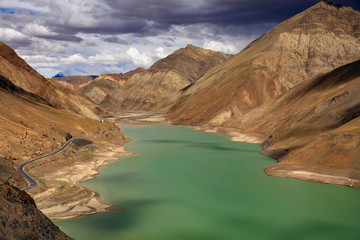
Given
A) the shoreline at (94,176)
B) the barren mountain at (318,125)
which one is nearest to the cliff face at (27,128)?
the shoreline at (94,176)

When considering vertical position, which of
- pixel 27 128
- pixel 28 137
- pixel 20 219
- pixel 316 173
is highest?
pixel 27 128

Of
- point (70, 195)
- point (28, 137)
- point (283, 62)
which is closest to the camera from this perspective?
point (70, 195)

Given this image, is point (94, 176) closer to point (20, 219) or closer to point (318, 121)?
point (20, 219)

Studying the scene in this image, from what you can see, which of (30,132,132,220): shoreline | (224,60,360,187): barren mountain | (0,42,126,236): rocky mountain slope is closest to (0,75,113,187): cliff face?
(0,42,126,236): rocky mountain slope

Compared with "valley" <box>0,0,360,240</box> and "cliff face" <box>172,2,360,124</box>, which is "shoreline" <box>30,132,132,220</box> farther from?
"cliff face" <box>172,2,360,124</box>

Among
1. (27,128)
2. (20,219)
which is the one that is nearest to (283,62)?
(27,128)

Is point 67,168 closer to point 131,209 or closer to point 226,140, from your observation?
point 131,209

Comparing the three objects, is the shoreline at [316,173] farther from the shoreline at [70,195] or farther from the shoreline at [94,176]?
the shoreline at [70,195]
